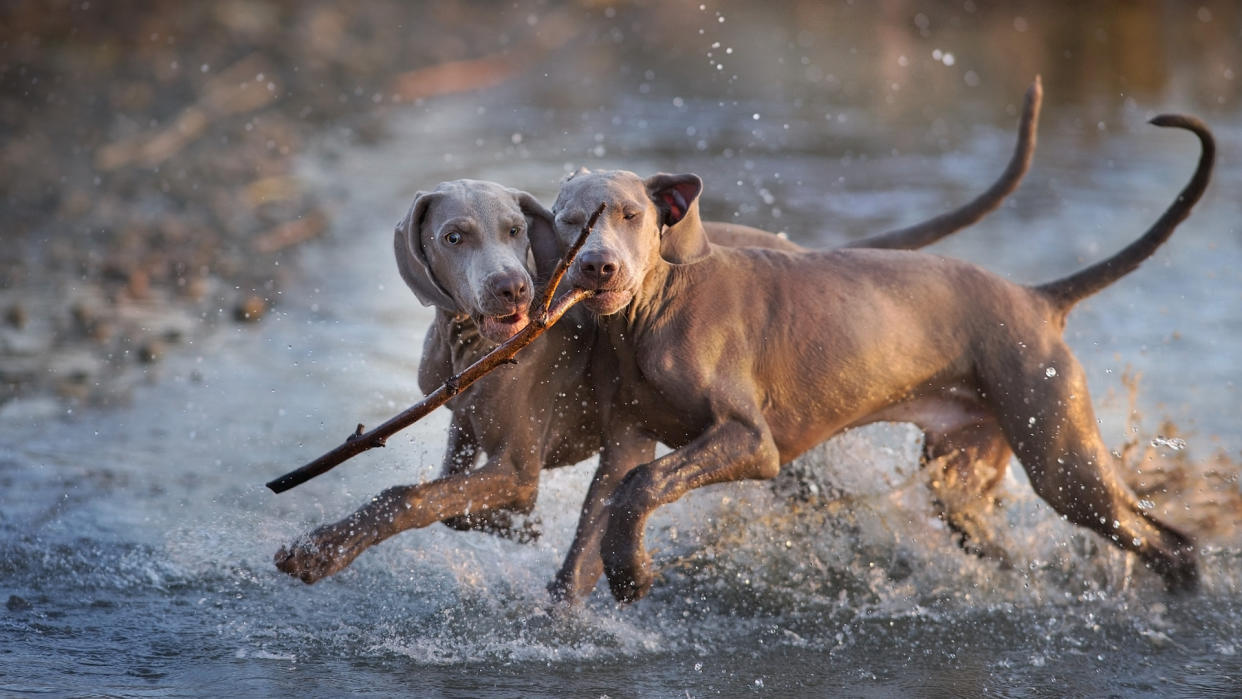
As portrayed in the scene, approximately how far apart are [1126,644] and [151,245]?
274 inches

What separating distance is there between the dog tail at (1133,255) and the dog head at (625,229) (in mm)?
1376

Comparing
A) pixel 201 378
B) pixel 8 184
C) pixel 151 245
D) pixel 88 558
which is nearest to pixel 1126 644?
pixel 88 558

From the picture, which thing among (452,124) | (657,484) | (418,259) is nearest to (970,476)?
(657,484)

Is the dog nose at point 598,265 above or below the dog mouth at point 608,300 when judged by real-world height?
above

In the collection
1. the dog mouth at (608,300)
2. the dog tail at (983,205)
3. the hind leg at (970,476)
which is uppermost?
the dog mouth at (608,300)

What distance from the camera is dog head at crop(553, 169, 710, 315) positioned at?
425cm

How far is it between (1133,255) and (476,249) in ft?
7.73

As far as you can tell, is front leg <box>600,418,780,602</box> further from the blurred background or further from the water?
the blurred background

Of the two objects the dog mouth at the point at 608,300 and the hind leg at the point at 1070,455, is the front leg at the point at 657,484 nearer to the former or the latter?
the dog mouth at the point at 608,300

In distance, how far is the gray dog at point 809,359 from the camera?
448 cm

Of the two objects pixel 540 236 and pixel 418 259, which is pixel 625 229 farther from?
pixel 418 259

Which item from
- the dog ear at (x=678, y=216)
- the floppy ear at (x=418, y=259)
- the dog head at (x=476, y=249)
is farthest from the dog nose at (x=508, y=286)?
the dog ear at (x=678, y=216)

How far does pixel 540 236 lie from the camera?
4.57 m

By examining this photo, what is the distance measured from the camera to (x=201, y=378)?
7543 millimetres
